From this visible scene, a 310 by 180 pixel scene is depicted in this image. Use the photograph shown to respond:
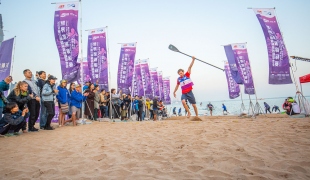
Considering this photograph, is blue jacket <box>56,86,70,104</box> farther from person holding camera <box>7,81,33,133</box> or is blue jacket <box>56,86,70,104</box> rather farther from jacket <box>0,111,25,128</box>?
jacket <box>0,111,25,128</box>

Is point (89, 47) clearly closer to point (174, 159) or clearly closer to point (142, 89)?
point (142, 89)

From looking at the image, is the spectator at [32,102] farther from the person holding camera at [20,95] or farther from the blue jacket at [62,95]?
the blue jacket at [62,95]

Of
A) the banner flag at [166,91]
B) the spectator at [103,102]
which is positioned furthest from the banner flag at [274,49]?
the banner flag at [166,91]

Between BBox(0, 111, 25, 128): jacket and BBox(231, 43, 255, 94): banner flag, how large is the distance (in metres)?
12.5

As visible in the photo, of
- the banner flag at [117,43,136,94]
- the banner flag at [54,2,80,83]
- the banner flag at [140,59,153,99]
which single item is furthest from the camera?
the banner flag at [140,59,153,99]

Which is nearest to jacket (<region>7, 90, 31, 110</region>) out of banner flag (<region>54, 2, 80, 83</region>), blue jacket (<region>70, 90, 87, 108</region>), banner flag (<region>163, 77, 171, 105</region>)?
blue jacket (<region>70, 90, 87, 108</region>)

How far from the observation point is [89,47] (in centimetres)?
1041

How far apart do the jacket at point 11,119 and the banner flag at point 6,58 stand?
16.2 ft

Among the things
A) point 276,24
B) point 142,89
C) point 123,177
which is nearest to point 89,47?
point 142,89

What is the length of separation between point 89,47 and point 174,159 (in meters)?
9.62

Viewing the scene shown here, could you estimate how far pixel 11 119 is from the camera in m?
5.12

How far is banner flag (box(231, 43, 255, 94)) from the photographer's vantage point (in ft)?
39.4

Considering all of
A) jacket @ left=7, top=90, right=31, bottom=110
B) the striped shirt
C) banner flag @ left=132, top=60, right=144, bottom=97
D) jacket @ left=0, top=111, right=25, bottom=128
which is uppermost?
banner flag @ left=132, top=60, right=144, bottom=97

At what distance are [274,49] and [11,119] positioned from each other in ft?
37.3
